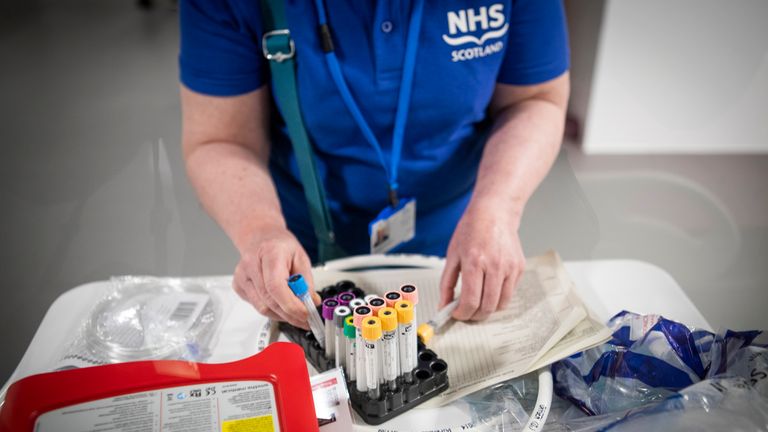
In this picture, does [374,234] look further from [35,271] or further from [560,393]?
[35,271]

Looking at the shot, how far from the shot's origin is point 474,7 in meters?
1.05

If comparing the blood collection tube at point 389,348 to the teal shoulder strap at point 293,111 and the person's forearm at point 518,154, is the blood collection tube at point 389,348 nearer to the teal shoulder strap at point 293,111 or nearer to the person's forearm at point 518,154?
the person's forearm at point 518,154

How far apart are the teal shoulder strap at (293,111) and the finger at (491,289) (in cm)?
42

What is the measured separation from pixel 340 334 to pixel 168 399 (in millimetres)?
225

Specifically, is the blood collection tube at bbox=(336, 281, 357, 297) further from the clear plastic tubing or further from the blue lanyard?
the blue lanyard

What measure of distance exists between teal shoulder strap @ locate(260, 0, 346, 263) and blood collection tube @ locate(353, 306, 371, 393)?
48 centimetres

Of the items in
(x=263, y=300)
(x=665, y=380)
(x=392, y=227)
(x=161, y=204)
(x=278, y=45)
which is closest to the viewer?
(x=665, y=380)

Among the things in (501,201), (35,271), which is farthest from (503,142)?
(35,271)

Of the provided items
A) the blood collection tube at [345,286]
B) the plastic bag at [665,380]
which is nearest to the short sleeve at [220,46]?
the blood collection tube at [345,286]

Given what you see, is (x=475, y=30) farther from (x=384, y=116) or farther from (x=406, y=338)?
(x=406, y=338)

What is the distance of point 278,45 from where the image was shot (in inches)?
40.3

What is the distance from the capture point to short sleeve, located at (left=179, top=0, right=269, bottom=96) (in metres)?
1.00

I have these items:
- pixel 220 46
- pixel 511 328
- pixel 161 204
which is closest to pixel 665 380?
pixel 511 328

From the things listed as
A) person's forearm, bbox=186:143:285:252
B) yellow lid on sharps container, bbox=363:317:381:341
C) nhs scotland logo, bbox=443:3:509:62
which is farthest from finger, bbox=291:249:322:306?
nhs scotland logo, bbox=443:3:509:62
